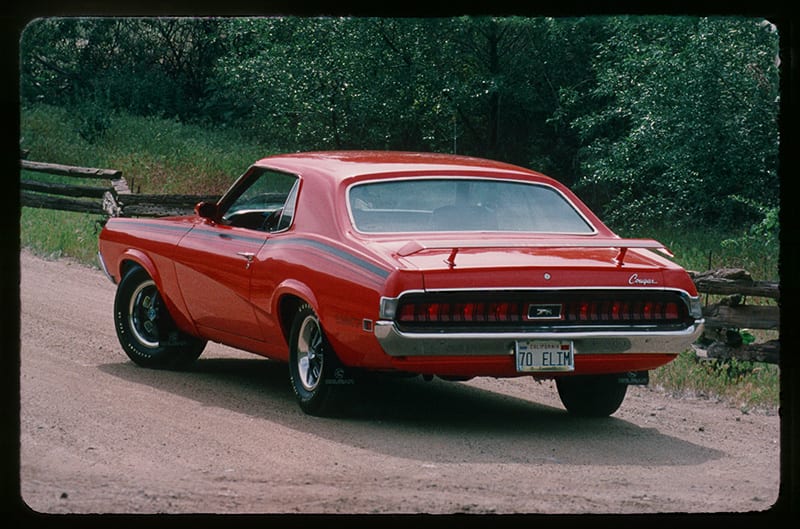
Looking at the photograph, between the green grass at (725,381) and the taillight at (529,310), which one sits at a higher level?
the taillight at (529,310)

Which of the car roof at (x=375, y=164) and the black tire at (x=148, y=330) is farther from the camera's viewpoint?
the black tire at (x=148, y=330)

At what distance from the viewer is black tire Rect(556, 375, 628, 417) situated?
27.3 ft

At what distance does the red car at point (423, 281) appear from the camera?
23.3 ft

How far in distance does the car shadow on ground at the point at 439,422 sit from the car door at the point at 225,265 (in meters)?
0.44

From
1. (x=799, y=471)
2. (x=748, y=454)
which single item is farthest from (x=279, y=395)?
(x=799, y=471)

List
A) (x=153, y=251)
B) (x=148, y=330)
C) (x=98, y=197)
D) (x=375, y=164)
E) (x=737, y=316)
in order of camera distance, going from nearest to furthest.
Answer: (x=375, y=164)
(x=153, y=251)
(x=148, y=330)
(x=737, y=316)
(x=98, y=197)

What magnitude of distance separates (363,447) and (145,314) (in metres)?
3.01

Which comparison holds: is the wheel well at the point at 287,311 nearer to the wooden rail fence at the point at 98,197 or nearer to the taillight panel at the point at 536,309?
the taillight panel at the point at 536,309

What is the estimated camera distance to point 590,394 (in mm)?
8453

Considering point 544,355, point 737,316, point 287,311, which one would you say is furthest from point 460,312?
point 737,316

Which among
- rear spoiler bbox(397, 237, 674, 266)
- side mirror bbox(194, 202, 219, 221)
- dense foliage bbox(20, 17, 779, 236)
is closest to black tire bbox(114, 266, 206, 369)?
side mirror bbox(194, 202, 219, 221)

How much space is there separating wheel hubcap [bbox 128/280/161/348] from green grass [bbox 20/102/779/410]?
3626mm

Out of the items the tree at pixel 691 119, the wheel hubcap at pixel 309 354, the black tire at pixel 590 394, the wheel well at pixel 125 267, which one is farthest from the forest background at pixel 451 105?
the wheel hubcap at pixel 309 354

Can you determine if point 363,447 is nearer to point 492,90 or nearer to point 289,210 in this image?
point 289,210
